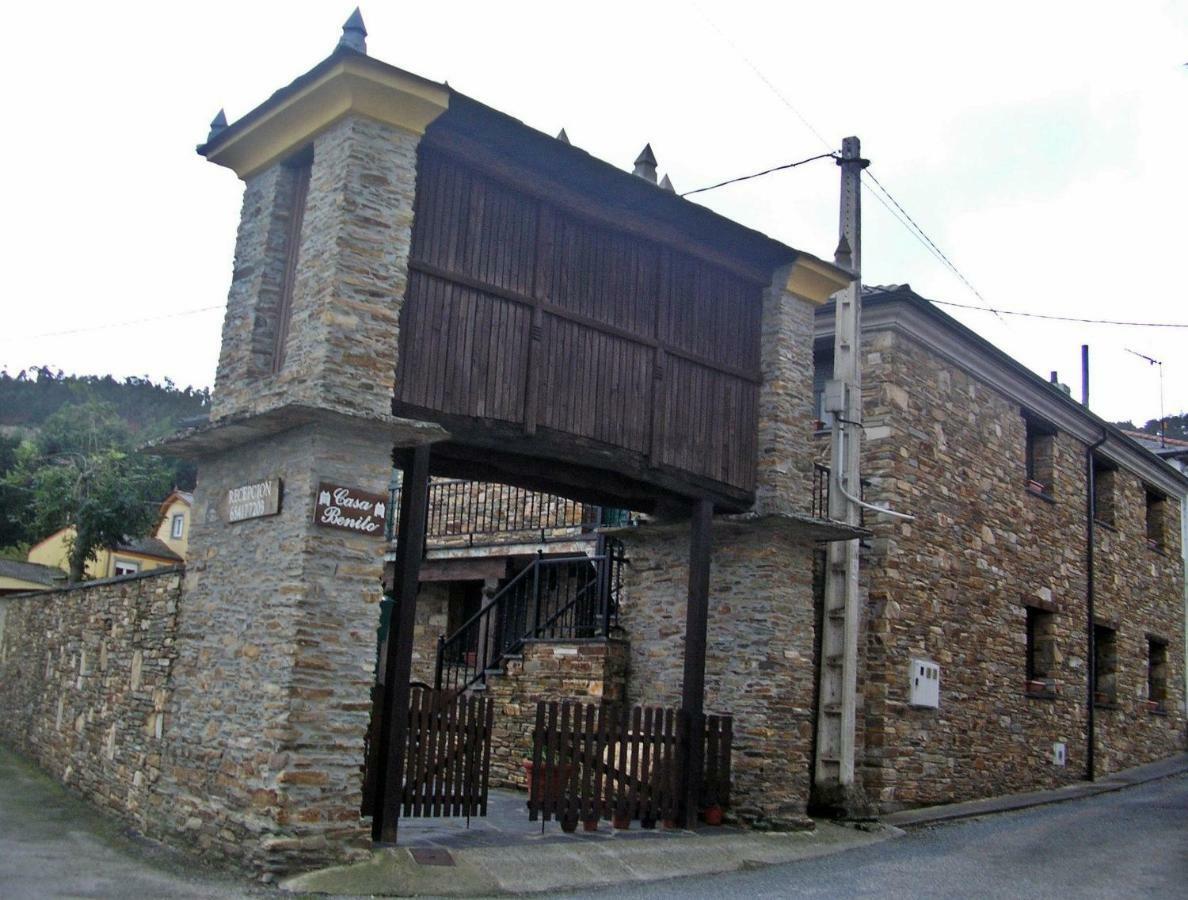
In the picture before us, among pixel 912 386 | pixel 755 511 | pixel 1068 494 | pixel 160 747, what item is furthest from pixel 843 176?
pixel 160 747

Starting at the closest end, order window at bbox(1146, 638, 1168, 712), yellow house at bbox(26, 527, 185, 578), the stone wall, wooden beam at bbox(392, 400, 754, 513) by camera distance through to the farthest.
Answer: wooden beam at bbox(392, 400, 754, 513), the stone wall, window at bbox(1146, 638, 1168, 712), yellow house at bbox(26, 527, 185, 578)

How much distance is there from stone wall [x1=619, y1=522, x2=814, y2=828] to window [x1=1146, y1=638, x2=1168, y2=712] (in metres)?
12.3

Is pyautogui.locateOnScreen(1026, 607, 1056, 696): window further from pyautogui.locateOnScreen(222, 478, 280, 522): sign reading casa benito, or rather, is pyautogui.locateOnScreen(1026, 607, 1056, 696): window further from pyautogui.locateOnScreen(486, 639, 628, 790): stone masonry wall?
pyautogui.locateOnScreen(222, 478, 280, 522): sign reading casa benito

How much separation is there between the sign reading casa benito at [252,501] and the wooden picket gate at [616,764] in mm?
2605

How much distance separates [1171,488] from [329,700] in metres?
19.1

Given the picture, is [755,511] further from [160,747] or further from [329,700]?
[160,747]

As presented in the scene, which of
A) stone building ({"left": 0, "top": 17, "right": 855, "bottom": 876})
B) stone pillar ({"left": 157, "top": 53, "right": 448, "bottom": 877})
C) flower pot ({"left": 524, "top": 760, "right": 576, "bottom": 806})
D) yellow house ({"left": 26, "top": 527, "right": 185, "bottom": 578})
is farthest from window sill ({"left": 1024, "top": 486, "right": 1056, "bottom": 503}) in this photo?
yellow house ({"left": 26, "top": 527, "right": 185, "bottom": 578})

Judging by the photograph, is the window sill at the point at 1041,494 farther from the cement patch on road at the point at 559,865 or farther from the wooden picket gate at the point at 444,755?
the wooden picket gate at the point at 444,755

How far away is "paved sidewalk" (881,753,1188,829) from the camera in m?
12.2

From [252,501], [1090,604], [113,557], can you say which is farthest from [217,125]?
[113,557]

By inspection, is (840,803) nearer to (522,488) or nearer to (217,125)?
(522,488)

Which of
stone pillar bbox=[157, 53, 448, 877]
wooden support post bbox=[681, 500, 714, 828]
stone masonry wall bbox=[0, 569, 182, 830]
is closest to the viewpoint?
stone pillar bbox=[157, 53, 448, 877]

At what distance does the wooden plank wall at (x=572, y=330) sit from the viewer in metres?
8.63

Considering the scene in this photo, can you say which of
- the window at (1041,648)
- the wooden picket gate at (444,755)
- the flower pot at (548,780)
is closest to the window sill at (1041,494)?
the window at (1041,648)
